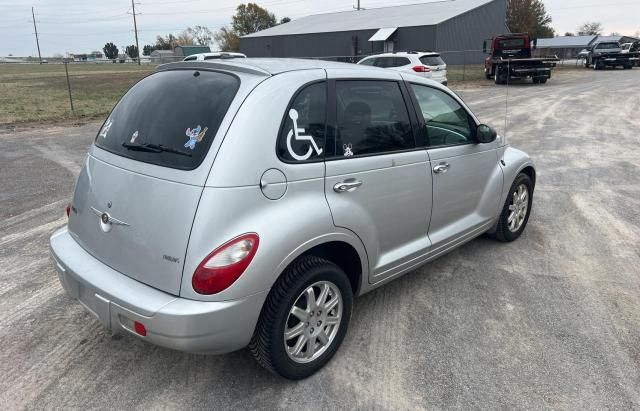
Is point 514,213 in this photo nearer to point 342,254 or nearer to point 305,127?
point 342,254

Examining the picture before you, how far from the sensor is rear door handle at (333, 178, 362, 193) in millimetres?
2866

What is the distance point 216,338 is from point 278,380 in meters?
0.63

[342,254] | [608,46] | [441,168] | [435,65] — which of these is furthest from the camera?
[608,46]

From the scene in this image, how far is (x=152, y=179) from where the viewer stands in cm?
261

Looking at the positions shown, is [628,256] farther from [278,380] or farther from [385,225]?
[278,380]

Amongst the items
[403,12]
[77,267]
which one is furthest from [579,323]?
[403,12]

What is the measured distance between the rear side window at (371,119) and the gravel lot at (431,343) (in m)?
1.24

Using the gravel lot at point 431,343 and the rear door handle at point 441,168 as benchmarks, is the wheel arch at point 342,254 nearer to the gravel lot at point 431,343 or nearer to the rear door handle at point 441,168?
the gravel lot at point 431,343

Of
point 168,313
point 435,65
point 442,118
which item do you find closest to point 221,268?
point 168,313

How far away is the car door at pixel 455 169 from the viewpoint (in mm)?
3643

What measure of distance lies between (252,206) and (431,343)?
5.17 feet

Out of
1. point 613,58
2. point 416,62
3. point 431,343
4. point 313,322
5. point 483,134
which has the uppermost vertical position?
point 613,58

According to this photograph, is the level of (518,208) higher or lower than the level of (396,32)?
lower

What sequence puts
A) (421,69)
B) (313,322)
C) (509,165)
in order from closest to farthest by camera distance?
(313,322)
(509,165)
(421,69)
